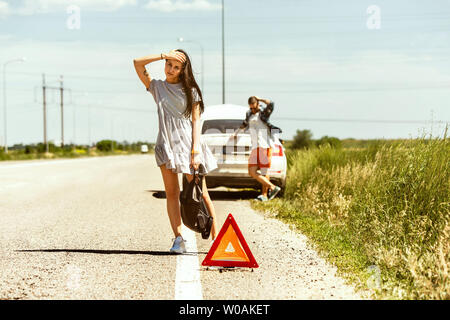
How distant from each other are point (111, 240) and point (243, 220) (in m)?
2.27

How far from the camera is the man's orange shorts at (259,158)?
1080cm

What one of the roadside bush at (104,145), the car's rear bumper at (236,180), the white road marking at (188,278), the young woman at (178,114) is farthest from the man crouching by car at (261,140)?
the roadside bush at (104,145)

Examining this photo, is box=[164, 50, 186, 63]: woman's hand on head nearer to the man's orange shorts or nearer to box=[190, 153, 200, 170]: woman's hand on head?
box=[190, 153, 200, 170]: woman's hand on head

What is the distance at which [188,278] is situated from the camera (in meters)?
4.59

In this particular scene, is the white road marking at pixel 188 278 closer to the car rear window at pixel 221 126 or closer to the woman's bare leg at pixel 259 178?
the woman's bare leg at pixel 259 178

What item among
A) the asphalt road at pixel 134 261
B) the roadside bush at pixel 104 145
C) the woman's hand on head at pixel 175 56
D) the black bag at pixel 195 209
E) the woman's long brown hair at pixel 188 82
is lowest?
the roadside bush at pixel 104 145

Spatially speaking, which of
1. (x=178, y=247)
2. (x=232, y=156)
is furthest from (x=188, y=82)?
(x=232, y=156)

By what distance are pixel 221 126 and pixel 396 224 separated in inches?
236

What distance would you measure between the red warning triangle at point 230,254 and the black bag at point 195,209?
445 millimetres

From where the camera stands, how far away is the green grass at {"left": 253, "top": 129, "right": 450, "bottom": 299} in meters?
4.16

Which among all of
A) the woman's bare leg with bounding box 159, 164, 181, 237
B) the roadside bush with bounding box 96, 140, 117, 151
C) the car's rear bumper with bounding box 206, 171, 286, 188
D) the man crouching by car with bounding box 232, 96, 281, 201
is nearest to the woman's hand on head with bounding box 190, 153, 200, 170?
the woman's bare leg with bounding box 159, 164, 181, 237

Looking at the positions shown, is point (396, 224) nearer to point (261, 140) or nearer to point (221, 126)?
point (261, 140)
